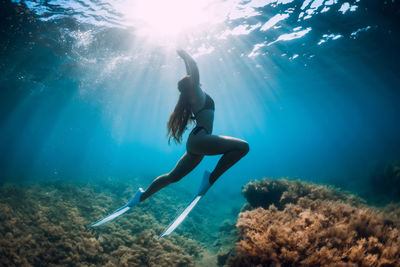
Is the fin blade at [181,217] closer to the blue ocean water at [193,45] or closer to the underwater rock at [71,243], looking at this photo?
the underwater rock at [71,243]

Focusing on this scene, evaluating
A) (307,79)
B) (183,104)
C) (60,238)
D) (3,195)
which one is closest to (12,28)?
(3,195)

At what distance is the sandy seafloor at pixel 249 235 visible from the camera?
2.14m

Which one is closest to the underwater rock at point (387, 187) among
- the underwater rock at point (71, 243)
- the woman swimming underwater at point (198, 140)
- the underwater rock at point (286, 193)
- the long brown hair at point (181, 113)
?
the underwater rock at point (286, 193)

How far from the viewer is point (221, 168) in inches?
117

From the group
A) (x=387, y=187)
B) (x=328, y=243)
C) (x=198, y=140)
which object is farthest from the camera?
(x=387, y=187)

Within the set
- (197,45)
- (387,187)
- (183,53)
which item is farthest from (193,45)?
(387,187)

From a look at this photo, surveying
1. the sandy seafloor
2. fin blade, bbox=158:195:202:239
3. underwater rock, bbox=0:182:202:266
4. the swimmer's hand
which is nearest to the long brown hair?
the swimmer's hand

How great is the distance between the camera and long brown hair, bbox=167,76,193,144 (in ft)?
10.4

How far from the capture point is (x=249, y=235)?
2.78 m

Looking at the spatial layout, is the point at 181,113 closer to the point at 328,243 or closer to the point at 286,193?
the point at 328,243

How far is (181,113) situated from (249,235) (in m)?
2.41

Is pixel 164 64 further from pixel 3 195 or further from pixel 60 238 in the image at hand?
pixel 60 238

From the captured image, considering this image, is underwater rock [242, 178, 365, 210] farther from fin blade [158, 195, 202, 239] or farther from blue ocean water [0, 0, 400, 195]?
blue ocean water [0, 0, 400, 195]

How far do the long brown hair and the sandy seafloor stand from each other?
2.22 metres
